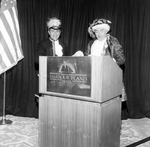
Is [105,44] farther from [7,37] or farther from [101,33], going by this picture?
[7,37]

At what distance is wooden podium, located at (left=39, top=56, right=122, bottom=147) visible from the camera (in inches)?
59.1

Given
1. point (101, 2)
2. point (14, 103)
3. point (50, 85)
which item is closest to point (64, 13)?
point (101, 2)

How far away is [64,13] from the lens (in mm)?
3506

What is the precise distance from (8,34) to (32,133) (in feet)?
4.93

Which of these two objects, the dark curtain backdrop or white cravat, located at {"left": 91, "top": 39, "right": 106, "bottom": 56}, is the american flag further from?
white cravat, located at {"left": 91, "top": 39, "right": 106, "bottom": 56}

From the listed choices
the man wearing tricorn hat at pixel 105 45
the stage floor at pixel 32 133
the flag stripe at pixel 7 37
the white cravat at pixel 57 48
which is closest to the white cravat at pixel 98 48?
the man wearing tricorn hat at pixel 105 45

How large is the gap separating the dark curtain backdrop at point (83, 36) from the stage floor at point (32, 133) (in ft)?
0.87

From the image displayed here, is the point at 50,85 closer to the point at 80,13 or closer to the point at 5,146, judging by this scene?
the point at 5,146

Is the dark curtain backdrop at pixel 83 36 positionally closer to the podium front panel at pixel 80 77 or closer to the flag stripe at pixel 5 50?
the flag stripe at pixel 5 50

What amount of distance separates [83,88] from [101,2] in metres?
2.34

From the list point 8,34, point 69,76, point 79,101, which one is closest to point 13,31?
point 8,34

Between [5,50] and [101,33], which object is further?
[5,50]

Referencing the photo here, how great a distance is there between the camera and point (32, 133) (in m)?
2.71

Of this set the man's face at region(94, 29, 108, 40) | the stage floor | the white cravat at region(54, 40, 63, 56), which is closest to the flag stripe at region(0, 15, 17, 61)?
the white cravat at region(54, 40, 63, 56)
